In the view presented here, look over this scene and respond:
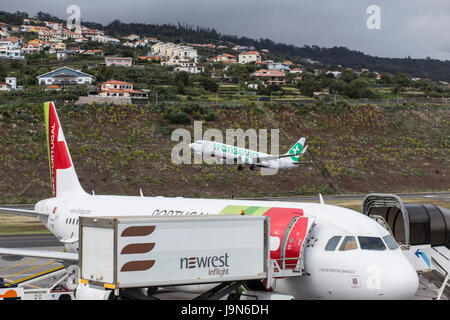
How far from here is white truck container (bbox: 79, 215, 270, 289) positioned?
18031 mm

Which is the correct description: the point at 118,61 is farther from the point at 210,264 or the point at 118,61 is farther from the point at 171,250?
the point at 171,250

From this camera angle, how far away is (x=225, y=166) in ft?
319

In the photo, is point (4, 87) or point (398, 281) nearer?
point (398, 281)

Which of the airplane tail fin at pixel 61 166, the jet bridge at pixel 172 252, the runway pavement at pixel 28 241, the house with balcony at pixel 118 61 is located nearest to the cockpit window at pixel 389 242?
the jet bridge at pixel 172 252

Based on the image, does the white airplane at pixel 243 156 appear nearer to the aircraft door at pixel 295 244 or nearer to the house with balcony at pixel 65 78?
the aircraft door at pixel 295 244

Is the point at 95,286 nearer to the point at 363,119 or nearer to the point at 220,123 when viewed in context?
the point at 220,123

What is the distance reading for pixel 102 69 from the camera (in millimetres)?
162250

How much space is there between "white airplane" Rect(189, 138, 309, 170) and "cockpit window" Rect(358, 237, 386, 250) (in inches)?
2178

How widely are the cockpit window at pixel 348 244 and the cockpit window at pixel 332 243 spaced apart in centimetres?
26

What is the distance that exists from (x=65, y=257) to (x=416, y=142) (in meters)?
99.6

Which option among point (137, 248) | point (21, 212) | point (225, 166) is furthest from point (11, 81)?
point (137, 248)

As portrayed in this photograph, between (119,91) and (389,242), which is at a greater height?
(119,91)

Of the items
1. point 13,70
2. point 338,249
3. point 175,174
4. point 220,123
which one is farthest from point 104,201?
point 13,70

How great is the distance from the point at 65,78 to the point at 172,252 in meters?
134
